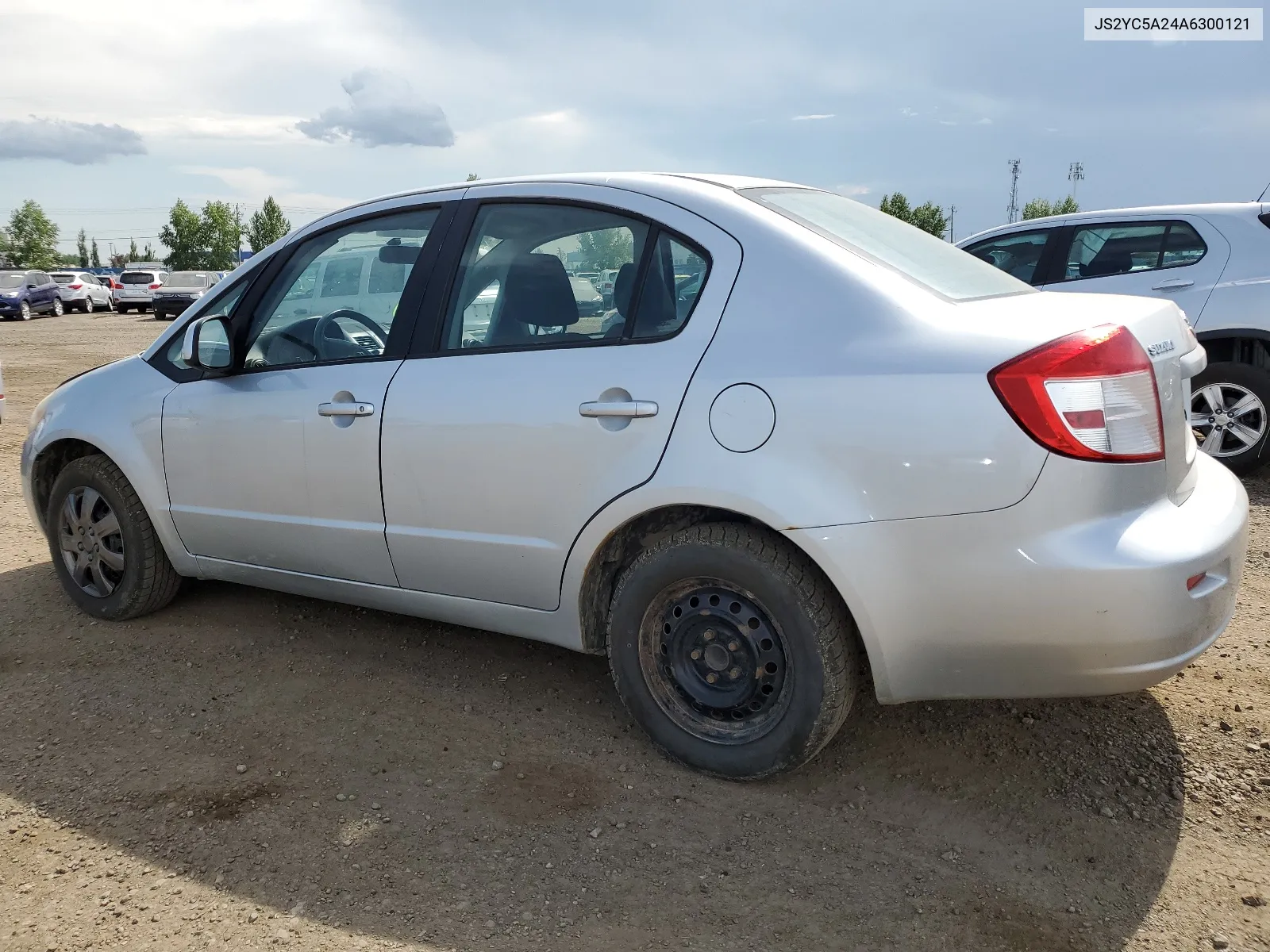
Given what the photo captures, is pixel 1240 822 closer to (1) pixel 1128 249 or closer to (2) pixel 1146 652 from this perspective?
(2) pixel 1146 652

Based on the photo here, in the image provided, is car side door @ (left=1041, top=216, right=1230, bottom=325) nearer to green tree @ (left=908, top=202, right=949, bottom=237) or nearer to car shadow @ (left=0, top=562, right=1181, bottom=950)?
car shadow @ (left=0, top=562, right=1181, bottom=950)

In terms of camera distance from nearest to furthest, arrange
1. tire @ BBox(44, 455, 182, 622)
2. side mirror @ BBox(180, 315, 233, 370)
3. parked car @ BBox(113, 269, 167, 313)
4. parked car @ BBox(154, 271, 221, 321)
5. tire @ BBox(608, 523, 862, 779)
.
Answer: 1. tire @ BBox(608, 523, 862, 779)
2. side mirror @ BBox(180, 315, 233, 370)
3. tire @ BBox(44, 455, 182, 622)
4. parked car @ BBox(154, 271, 221, 321)
5. parked car @ BBox(113, 269, 167, 313)

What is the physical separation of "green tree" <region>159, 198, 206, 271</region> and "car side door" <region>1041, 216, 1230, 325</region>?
298 ft

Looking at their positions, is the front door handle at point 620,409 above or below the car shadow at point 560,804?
above

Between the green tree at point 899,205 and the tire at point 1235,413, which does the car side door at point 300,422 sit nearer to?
the tire at point 1235,413

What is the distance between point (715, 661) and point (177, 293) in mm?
31956

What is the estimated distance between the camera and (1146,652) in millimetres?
2445

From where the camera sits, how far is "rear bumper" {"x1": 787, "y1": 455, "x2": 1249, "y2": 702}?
239 cm

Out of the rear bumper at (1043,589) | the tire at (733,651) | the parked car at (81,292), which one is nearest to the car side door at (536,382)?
the tire at (733,651)

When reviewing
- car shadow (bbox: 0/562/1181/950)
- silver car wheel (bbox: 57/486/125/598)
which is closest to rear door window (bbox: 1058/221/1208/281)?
car shadow (bbox: 0/562/1181/950)

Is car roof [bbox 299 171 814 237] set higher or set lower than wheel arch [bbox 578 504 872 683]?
higher

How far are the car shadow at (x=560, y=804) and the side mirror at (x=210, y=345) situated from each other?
115 cm

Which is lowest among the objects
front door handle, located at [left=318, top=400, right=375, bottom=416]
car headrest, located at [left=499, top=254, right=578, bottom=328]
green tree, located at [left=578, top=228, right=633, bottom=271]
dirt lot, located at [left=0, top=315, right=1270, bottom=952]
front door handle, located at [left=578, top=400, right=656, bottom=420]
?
dirt lot, located at [left=0, top=315, right=1270, bottom=952]

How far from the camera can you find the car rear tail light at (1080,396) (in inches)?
93.5
